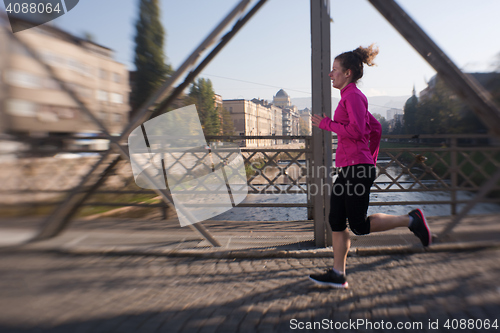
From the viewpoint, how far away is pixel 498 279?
2123 mm

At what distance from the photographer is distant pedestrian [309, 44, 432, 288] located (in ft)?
6.57

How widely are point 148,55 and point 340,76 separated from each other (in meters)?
1.86

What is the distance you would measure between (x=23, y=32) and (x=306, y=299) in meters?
2.96

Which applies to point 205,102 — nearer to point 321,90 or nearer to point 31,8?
point 321,90

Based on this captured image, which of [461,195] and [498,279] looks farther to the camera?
[461,195]

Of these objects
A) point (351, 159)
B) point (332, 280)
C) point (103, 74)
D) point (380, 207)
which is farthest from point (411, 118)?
point (103, 74)

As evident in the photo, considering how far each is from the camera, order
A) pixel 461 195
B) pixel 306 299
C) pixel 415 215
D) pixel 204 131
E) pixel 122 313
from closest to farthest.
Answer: pixel 122 313 < pixel 306 299 < pixel 415 215 < pixel 204 131 < pixel 461 195

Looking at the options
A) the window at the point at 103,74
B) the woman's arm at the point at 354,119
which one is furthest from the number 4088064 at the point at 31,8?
the woman's arm at the point at 354,119

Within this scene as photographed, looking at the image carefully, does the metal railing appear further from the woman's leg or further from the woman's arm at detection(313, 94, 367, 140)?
the woman's arm at detection(313, 94, 367, 140)

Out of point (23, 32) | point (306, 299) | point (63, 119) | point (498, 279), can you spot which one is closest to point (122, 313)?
point (306, 299)

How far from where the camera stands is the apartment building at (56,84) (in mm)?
2467

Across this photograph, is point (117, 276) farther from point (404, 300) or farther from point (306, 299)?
point (404, 300)

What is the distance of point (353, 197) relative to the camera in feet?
6.75

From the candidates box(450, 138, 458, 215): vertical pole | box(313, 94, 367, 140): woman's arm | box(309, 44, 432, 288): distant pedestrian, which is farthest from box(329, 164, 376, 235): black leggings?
box(450, 138, 458, 215): vertical pole
